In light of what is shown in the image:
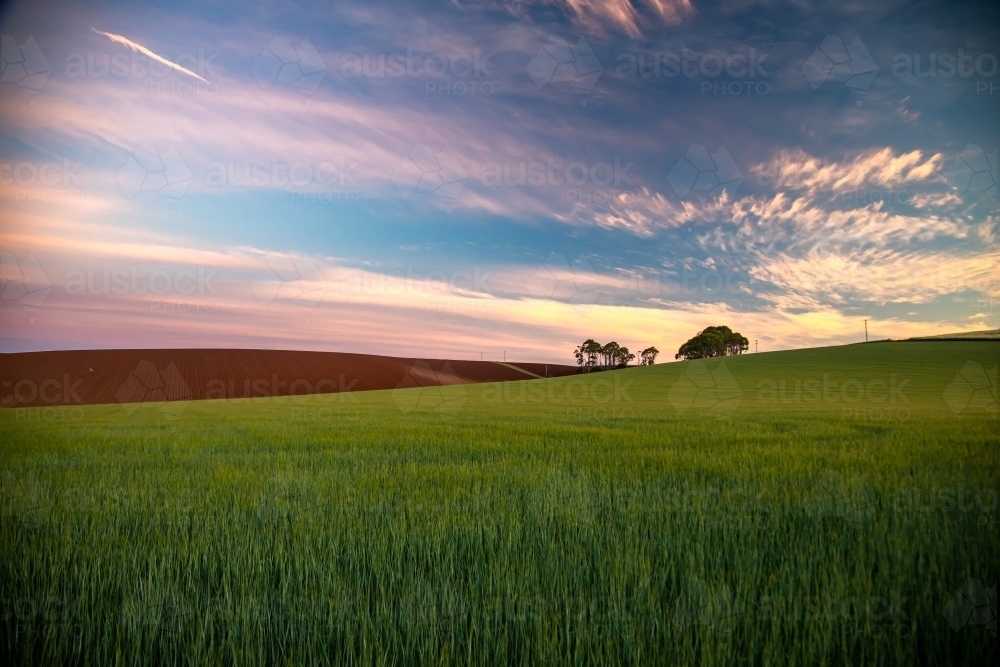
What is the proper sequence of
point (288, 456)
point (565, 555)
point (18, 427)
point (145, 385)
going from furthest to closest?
point (145, 385), point (18, 427), point (288, 456), point (565, 555)

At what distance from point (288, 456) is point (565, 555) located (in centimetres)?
806

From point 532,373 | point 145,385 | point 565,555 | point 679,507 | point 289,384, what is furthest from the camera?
point 532,373

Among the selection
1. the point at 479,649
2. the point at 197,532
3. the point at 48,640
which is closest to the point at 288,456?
the point at 197,532

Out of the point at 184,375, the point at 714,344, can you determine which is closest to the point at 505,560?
the point at 184,375

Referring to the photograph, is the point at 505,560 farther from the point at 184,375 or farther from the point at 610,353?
the point at 610,353

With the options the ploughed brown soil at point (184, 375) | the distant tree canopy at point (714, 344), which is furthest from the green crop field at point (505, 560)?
the distant tree canopy at point (714, 344)

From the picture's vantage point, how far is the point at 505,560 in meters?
3.83

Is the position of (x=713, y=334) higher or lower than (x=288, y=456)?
higher

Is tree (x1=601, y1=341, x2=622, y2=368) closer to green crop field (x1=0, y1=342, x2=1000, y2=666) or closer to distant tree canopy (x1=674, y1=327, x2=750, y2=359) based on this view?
distant tree canopy (x1=674, y1=327, x2=750, y2=359)

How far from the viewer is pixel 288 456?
10.4m

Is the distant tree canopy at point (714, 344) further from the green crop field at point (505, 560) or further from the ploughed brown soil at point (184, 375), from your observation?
the green crop field at point (505, 560)

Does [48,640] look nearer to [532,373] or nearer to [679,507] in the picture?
[679,507]

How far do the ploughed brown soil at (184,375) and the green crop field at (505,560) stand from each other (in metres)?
55.1

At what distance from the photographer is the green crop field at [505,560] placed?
9.41ft
